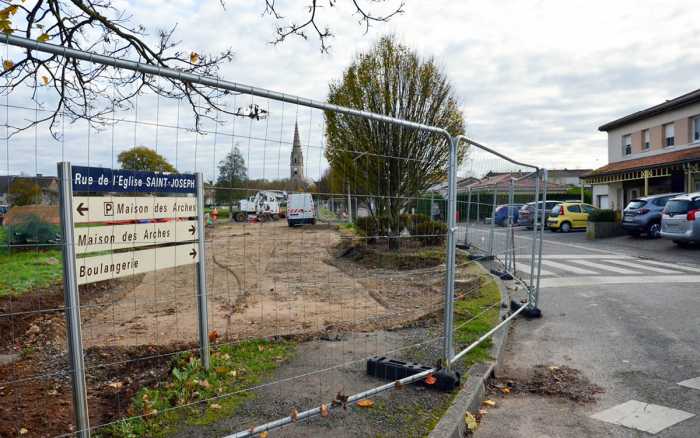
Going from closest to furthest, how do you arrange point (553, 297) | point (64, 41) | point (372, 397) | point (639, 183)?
point (372, 397)
point (64, 41)
point (553, 297)
point (639, 183)

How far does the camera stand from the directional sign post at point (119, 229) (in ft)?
10.2

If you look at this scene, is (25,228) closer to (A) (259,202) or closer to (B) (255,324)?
(A) (259,202)

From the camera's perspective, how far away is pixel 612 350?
6160 mm

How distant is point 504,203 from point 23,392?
26.8ft

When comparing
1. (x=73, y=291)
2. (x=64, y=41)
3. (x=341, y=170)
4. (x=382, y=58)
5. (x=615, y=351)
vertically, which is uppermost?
(x=382, y=58)

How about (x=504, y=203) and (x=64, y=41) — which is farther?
(x=504, y=203)

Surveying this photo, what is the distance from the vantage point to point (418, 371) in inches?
177

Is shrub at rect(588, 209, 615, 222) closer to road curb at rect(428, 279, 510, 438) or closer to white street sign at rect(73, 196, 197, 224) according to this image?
road curb at rect(428, 279, 510, 438)

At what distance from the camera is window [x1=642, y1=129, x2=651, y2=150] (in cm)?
2858

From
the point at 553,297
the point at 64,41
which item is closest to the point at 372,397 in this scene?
the point at 64,41

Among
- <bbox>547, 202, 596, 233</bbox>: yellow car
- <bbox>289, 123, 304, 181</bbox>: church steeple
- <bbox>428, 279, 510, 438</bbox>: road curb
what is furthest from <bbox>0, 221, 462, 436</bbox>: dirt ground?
<bbox>547, 202, 596, 233</bbox>: yellow car

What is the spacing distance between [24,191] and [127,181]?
31.6 inches

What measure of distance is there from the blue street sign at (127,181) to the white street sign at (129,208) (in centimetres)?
6

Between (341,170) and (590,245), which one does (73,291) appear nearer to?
(341,170)
